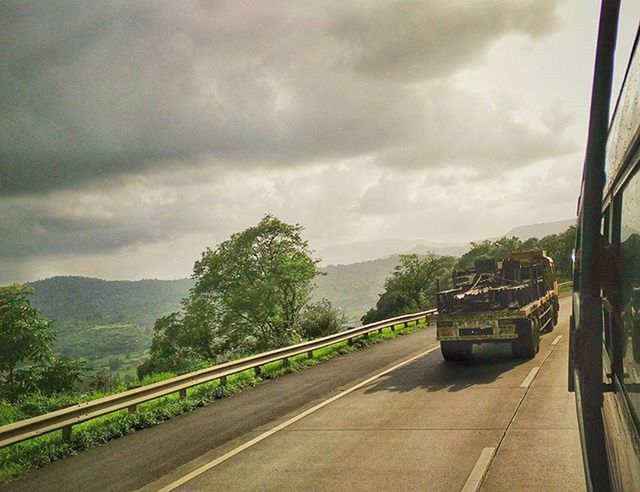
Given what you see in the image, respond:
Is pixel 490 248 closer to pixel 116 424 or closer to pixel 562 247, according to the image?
pixel 562 247

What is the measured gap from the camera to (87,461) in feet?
27.5

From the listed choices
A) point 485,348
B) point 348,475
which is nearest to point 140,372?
point 485,348

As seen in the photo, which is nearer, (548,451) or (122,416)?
(548,451)

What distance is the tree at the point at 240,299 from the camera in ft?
132

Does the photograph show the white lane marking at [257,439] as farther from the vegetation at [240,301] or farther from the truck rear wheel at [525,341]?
the vegetation at [240,301]

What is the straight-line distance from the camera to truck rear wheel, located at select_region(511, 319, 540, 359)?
41.8 feet

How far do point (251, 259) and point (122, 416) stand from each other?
3163 centimetres

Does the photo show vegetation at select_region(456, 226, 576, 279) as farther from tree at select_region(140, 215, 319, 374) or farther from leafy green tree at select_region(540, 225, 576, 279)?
tree at select_region(140, 215, 319, 374)

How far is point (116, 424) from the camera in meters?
10.3

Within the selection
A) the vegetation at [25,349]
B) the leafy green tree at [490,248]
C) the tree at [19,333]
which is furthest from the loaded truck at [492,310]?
the leafy green tree at [490,248]

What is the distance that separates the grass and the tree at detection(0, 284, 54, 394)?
2437cm

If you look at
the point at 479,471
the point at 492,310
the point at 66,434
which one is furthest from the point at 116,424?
the point at 492,310

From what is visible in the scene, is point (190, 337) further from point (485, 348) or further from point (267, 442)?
point (267, 442)

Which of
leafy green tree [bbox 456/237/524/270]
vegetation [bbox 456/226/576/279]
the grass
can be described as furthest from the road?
leafy green tree [bbox 456/237/524/270]
